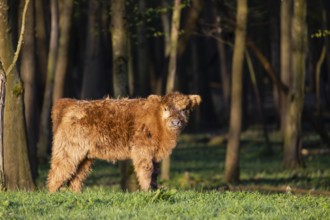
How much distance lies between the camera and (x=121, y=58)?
856 inches

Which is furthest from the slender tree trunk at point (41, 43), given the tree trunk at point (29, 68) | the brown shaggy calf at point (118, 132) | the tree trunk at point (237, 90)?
the brown shaggy calf at point (118, 132)

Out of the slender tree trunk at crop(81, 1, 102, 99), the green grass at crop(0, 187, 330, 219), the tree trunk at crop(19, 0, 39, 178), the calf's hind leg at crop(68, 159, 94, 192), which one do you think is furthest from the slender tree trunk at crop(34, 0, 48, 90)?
the green grass at crop(0, 187, 330, 219)

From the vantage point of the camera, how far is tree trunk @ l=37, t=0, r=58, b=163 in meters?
29.0

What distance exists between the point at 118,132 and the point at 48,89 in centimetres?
1438

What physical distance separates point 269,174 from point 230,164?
243 centimetres

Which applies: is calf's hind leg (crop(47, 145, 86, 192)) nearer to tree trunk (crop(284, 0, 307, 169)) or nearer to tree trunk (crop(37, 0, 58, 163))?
tree trunk (crop(37, 0, 58, 163))

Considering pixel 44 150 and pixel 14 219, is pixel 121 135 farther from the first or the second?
pixel 44 150

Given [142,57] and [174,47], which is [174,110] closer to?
[174,47]

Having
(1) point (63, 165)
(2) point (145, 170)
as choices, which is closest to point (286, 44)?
(2) point (145, 170)

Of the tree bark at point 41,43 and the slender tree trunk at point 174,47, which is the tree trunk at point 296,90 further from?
the tree bark at point 41,43

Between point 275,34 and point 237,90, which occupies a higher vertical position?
point 275,34

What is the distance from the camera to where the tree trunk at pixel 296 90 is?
28.0m

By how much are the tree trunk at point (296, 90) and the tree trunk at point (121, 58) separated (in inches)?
291

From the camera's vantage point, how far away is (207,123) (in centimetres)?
5538
